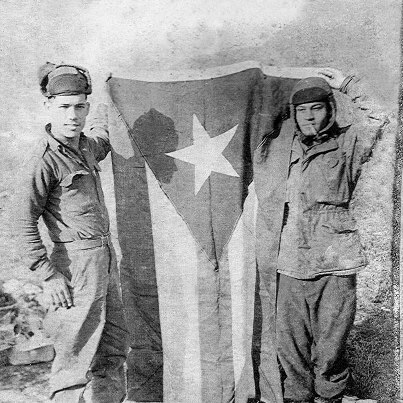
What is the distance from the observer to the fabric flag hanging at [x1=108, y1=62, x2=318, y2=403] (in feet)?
12.2

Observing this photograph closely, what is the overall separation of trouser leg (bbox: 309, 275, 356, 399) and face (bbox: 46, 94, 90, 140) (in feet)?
5.46

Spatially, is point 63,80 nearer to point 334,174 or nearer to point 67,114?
point 67,114

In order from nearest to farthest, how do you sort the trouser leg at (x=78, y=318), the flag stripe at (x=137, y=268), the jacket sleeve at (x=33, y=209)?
the jacket sleeve at (x=33, y=209) < the trouser leg at (x=78, y=318) < the flag stripe at (x=137, y=268)

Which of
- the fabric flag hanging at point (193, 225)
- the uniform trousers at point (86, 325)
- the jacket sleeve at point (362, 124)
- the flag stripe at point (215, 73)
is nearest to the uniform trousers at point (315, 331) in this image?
the fabric flag hanging at point (193, 225)

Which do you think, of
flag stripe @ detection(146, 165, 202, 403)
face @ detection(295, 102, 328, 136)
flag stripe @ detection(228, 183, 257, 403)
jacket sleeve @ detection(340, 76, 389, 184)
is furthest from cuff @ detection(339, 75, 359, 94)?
flag stripe @ detection(146, 165, 202, 403)

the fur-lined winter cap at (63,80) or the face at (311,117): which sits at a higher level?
the fur-lined winter cap at (63,80)

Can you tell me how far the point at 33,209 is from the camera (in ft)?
11.8

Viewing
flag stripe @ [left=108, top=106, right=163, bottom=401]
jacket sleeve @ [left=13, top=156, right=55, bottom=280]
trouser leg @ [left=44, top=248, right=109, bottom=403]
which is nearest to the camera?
jacket sleeve @ [left=13, top=156, right=55, bottom=280]

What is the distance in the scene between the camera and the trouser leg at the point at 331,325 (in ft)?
12.3

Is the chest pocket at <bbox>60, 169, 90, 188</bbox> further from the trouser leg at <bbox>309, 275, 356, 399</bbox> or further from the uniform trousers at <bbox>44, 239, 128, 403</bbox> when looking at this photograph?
the trouser leg at <bbox>309, 275, 356, 399</bbox>

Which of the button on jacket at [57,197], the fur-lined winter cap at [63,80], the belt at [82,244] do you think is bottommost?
the belt at [82,244]

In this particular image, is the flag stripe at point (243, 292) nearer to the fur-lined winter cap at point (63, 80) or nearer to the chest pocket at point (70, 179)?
the chest pocket at point (70, 179)

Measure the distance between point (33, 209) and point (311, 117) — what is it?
1.66 metres

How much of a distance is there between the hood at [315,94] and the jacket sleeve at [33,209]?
1450 mm
